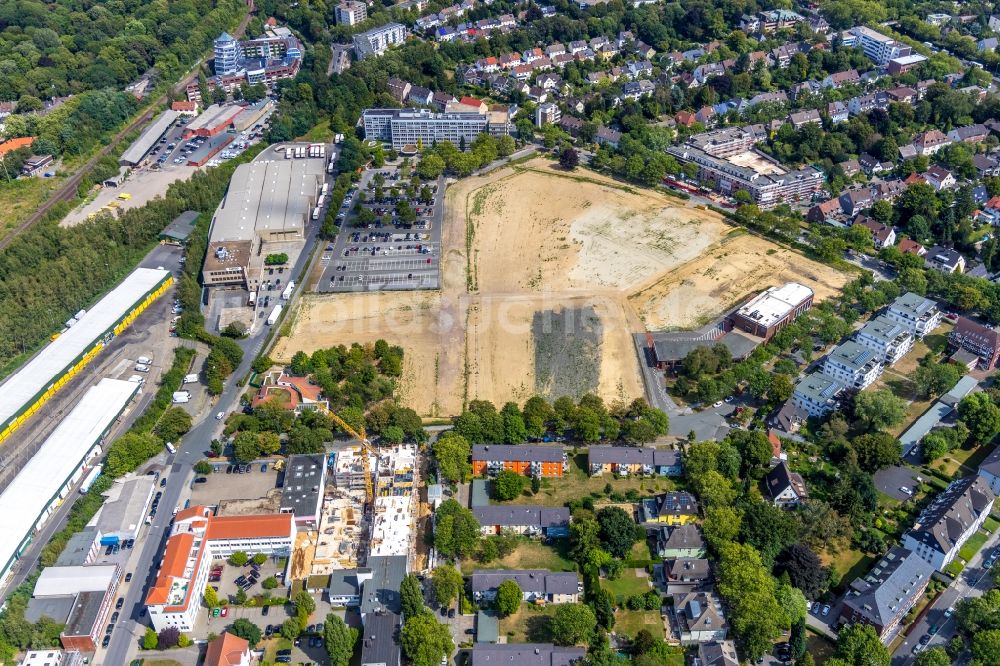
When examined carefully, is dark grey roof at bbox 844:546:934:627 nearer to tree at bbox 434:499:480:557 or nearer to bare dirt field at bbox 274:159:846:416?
bare dirt field at bbox 274:159:846:416

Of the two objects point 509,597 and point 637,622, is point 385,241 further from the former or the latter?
point 637,622

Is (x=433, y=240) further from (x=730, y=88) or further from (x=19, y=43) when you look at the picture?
(x=19, y=43)

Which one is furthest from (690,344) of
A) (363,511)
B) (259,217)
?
(259,217)

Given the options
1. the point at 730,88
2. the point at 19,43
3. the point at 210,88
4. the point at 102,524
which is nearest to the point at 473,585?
the point at 102,524

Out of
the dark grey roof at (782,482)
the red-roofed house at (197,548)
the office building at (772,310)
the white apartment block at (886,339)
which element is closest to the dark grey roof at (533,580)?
the red-roofed house at (197,548)

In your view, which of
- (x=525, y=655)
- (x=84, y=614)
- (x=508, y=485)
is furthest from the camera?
(x=508, y=485)

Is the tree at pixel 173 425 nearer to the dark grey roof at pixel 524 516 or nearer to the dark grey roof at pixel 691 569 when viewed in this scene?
the dark grey roof at pixel 524 516

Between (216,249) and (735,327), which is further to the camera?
(216,249)
